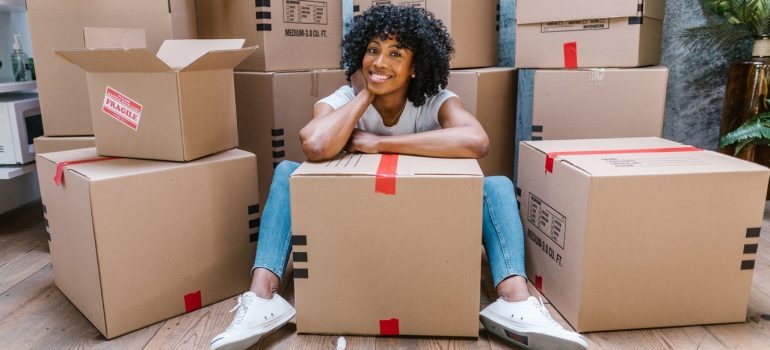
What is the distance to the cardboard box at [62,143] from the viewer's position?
180cm

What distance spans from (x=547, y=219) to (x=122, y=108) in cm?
114

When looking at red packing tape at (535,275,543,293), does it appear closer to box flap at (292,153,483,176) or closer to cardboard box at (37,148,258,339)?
box flap at (292,153,483,176)

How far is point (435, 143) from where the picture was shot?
1.41 metres

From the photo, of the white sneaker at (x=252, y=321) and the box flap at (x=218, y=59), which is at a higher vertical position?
the box flap at (x=218, y=59)

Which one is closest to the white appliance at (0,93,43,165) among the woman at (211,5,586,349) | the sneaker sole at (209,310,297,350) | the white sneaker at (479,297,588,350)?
the woman at (211,5,586,349)

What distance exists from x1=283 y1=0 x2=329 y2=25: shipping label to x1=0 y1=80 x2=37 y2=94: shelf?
102 centimetres

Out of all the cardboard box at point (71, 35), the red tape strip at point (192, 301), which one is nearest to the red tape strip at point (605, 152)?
the red tape strip at point (192, 301)

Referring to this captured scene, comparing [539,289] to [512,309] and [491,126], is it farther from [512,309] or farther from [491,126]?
[491,126]

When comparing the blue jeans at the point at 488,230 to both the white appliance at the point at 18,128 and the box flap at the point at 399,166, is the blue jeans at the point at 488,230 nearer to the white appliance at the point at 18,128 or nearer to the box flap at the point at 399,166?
the box flap at the point at 399,166

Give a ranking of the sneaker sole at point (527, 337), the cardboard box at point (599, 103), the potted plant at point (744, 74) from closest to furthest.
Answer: the sneaker sole at point (527, 337) < the cardboard box at point (599, 103) < the potted plant at point (744, 74)

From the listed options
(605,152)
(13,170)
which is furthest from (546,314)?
(13,170)

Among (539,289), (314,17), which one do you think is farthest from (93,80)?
(539,289)

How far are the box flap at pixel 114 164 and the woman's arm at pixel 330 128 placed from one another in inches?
9.4

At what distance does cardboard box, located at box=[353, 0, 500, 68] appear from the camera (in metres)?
1.95
